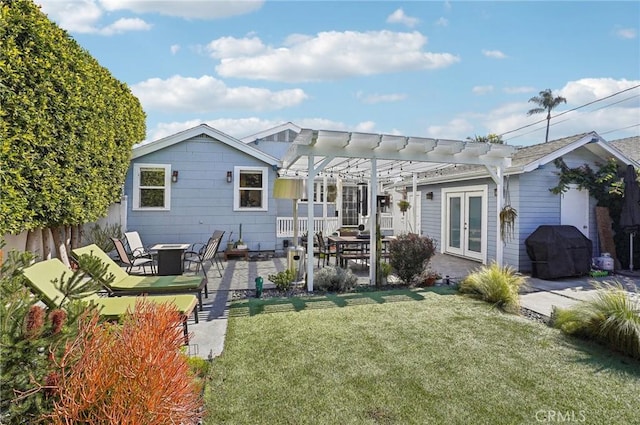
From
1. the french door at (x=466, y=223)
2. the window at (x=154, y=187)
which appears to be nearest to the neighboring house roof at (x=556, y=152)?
the french door at (x=466, y=223)

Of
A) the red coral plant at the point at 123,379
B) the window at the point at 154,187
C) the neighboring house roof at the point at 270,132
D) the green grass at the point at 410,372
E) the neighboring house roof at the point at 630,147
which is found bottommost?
the green grass at the point at 410,372

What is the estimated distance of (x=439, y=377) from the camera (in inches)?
134

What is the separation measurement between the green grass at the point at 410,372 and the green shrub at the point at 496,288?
1.55 ft

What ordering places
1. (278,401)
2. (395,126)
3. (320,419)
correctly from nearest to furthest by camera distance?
(320,419) < (278,401) < (395,126)

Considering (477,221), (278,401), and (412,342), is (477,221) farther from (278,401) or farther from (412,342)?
(278,401)

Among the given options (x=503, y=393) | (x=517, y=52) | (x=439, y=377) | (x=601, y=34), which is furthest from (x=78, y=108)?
(x=601, y=34)

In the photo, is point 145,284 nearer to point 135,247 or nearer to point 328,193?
point 135,247

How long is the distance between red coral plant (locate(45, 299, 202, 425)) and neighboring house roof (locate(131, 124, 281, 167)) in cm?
935

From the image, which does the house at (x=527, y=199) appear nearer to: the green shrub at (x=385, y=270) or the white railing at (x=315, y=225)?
the green shrub at (x=385, y=270)

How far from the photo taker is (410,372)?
3506mm

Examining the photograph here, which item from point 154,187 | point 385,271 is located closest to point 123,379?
point 385,271

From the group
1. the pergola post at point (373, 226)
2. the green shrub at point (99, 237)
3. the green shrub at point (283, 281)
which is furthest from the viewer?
the green shrub at point (99, 237)

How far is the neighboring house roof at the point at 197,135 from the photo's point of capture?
33.7ft

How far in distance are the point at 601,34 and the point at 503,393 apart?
532 inches
